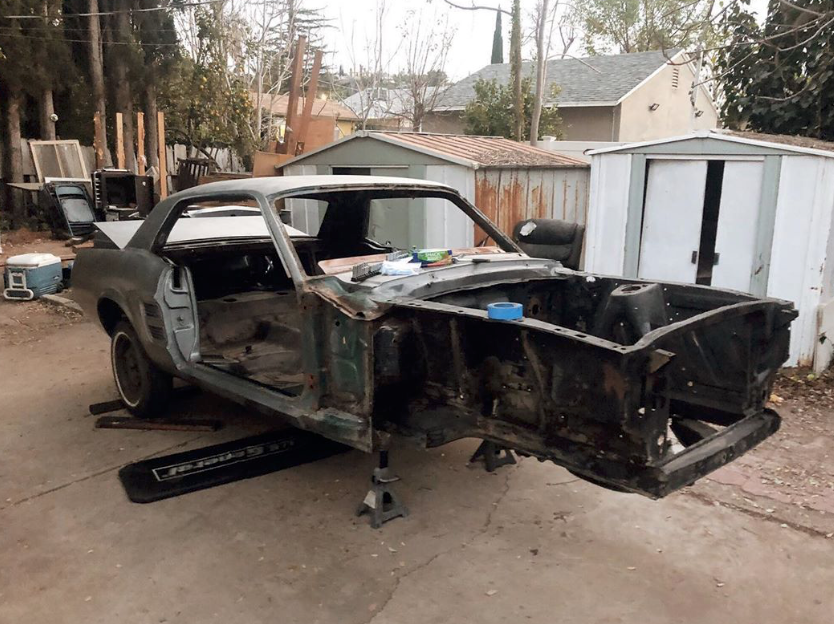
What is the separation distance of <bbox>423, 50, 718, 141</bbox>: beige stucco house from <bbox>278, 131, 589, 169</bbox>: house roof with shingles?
11566 millimetres

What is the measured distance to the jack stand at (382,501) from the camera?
3551mm

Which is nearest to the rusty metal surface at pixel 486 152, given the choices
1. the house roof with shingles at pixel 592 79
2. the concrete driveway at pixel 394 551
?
the concrete driveway at pixel 394 551

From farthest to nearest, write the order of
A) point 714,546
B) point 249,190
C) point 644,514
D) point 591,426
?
point 249,190 < point 644,514 < point 714,546 < point 591,426

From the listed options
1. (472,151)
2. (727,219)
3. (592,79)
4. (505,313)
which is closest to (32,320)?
(472,151)

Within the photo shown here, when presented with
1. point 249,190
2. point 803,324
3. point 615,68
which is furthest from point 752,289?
point 615,68

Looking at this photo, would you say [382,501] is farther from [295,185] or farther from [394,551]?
[295,185]

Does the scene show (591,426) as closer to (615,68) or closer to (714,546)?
(714,546)

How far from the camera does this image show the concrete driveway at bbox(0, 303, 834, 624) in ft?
9.51

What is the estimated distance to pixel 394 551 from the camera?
10.9 ft

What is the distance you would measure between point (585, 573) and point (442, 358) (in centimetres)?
120

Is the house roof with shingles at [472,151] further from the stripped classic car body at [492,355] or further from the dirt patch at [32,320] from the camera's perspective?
the dirt patch at [32,320]

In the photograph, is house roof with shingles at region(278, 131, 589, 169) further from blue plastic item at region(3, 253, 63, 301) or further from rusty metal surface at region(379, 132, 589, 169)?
blue plastic item at region(3, 253, 63, 301)

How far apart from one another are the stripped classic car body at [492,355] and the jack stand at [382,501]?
0.30 metres

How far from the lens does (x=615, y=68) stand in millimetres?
21781
